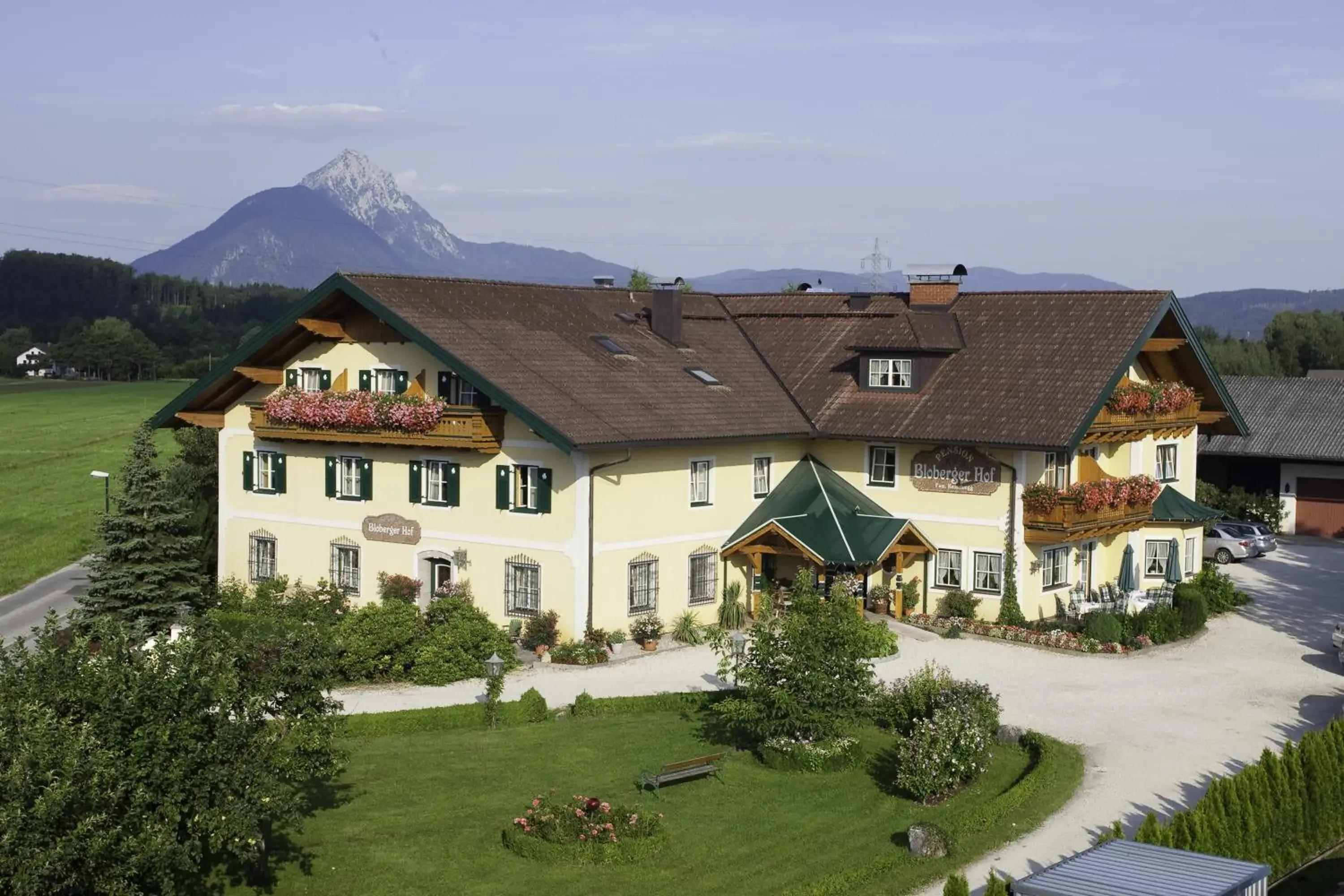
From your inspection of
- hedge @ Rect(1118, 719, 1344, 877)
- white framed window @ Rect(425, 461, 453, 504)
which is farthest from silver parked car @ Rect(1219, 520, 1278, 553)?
hedge @ Rect(1118, 719, 1344, 877)

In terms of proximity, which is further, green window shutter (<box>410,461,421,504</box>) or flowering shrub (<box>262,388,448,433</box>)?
green window shutter (<box>410,461,421,504</box>)

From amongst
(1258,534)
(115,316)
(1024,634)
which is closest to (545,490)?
(1024,634)

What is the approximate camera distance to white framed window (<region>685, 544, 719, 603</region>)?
38.8 meters

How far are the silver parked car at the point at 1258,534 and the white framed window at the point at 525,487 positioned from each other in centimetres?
2659

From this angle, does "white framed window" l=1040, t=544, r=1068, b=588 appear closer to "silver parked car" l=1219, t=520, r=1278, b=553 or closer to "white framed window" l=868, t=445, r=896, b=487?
"white framed window" l=868, t=445, r=896, b=487

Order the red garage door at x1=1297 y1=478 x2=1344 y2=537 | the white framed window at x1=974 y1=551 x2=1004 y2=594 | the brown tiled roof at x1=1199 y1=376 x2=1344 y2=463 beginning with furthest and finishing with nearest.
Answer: the red garage door at x1=1297 y1=478 x2=1344 y2=537, the brown tiled roof at x1=1199 y1=376 x2=1344 y2=463, the white framed window at x1=974 y1=551 x2=1004 y2=594

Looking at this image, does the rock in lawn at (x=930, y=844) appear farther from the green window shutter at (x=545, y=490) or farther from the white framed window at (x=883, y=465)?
the white framed window at (x=883, y=465)

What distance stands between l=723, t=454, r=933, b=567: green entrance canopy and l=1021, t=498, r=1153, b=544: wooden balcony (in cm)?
267

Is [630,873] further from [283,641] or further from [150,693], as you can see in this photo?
[150,693]

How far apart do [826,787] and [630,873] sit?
533 cm

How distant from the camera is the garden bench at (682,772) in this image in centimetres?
2539

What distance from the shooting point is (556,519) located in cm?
3641

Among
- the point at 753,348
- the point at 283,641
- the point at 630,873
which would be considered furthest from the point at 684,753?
the point at 753,348

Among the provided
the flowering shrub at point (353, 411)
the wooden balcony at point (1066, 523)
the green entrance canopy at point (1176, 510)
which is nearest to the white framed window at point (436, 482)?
the flowering shrub at point (353, 411)
